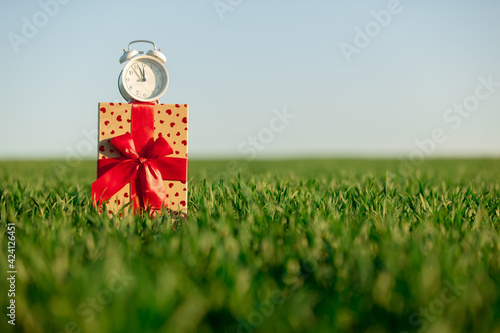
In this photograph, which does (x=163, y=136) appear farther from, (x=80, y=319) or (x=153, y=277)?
(x=80, y=319)

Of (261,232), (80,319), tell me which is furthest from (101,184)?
(80,319)

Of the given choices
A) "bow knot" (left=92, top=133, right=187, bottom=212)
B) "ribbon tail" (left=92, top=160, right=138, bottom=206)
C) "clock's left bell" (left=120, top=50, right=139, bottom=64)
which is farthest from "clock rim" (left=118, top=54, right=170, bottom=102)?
"ribbon tail" (left=92, top=160, right=138, bottom=206)

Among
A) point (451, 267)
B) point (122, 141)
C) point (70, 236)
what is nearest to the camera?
point (451, 267)

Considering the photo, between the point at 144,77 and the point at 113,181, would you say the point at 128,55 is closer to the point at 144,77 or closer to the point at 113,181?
the point at 144,77

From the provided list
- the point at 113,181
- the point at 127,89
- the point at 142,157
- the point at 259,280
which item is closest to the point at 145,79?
the point at 127,89

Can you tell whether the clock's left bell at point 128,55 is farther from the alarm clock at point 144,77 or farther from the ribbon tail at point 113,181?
the ribbon tail at point 113,181

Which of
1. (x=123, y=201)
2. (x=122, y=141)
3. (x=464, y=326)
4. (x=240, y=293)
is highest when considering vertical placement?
(x=122, y=141)

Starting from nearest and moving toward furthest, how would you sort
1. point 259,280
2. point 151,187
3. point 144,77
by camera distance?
point 259,280, point 151,187, point 144,77
